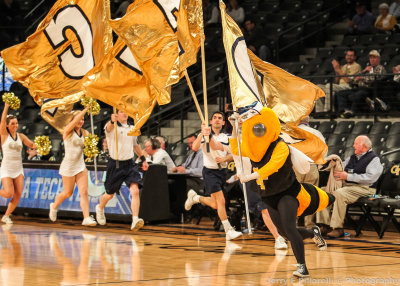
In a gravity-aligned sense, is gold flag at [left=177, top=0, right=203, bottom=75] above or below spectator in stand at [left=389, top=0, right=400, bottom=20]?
below

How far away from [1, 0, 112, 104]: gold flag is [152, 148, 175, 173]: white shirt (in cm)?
294

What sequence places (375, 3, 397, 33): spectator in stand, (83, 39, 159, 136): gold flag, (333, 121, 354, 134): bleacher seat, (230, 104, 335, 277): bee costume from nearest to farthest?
(230, 104, 335, 277): bee costume, (83, 39, 159, 136): gold flag, (333, 121, 354, 134): bleacher seat, (375, 3, 397, 33): spectator in stand

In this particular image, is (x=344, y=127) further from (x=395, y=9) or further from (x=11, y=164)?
(x=11, y=164)

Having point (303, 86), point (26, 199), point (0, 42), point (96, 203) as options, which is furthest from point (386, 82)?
point (0, 42)

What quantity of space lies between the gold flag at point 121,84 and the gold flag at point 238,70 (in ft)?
4.49

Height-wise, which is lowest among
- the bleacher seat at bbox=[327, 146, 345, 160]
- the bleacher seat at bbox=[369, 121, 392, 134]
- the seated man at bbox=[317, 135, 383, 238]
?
the seated man at bbox=[317, 135, 383, 238]

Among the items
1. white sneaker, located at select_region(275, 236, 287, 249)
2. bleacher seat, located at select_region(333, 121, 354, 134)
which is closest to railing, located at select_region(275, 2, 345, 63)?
bleacher seat, located at select_region(333, 121, 354, 134)

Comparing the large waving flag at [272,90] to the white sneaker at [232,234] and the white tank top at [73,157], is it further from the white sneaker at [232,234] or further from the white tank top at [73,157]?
the white tank top at [73,157]

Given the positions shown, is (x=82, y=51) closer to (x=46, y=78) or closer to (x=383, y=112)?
(x=46, y=78)

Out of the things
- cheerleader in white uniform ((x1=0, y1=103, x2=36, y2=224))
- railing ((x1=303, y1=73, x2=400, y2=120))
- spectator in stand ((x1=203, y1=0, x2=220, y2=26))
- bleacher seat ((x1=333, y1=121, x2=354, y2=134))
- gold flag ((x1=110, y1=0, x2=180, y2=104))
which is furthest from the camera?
spectator in stand ((x1=203, y1=0, x2=220, y2=26))

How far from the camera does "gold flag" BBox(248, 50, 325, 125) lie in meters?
11.1

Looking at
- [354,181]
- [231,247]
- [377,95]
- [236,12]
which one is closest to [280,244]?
[231,247]

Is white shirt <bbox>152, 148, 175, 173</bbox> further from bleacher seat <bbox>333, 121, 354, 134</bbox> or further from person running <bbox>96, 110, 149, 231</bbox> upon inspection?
bleacher seat <bbox>333, 121, 354, 134</bbox>

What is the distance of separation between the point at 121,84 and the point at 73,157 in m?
2.80
